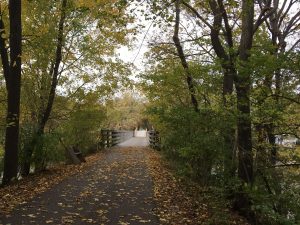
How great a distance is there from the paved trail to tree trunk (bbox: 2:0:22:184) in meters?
1.48

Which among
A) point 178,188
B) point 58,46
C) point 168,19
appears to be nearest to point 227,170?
point 178,188

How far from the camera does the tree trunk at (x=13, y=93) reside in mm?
9312

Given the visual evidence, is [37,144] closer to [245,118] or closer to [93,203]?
[93,203]

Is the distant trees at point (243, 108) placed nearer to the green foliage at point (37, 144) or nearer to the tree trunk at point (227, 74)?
the tree trunk at point (227, 74)

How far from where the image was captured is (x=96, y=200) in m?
7.78

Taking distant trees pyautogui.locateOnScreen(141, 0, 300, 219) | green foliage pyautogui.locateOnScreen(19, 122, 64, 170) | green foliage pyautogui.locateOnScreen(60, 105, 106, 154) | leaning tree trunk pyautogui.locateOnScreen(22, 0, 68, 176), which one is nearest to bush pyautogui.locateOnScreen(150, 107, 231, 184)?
distant trees pyautogui.locateOnScreen(141, 0, 300, 219)

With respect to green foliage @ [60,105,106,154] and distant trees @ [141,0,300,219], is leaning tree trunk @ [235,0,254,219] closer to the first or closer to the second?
distant trees @ [141,0,300,219]

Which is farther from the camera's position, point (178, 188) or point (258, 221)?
point (178, 188)

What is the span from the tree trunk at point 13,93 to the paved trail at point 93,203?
4.85 ft

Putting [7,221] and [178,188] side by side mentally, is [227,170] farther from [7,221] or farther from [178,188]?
[7,221]

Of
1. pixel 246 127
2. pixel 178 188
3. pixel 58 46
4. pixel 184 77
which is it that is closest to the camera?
pixel 246 127

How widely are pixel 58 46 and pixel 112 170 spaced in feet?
14.5

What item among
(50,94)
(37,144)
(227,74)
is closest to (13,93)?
(37,144)

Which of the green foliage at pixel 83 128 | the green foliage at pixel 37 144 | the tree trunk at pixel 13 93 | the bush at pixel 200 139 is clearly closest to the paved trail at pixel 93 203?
the green foliage at pixel 37 144
